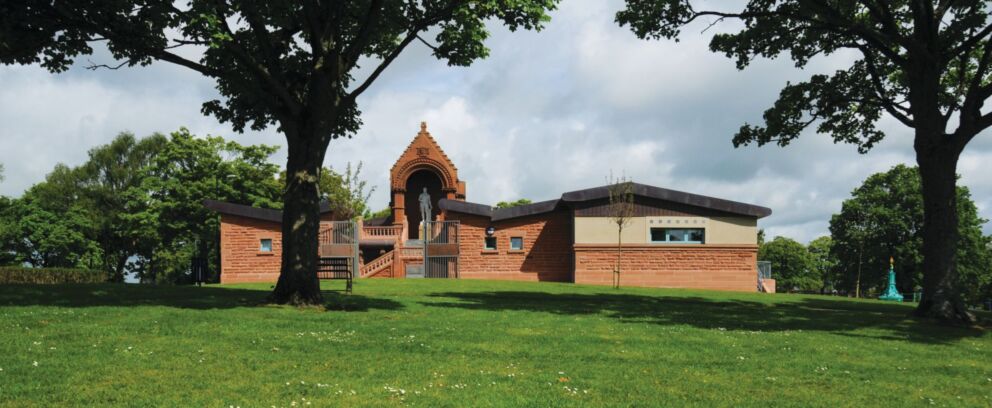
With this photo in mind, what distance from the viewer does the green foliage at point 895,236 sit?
5344cm

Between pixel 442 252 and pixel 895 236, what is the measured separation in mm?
38089

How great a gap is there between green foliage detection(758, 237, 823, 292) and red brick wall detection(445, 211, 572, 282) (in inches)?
2426

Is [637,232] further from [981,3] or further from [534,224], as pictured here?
[981,3]

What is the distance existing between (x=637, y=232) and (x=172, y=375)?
33755 mm

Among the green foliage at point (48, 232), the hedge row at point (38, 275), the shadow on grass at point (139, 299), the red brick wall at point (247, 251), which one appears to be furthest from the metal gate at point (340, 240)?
the green foliage at point (48, 232)

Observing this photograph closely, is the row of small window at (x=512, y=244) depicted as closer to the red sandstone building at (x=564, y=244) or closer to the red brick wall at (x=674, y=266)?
the red sandstone building at (x=564, y=244)

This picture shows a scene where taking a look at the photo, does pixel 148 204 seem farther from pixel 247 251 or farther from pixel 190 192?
pixel 247 251

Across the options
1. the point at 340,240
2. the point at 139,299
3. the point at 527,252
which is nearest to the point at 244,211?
the point at 340,240

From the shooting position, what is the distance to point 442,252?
135 ft

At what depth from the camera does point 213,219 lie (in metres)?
53.8

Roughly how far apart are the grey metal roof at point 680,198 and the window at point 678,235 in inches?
61.0

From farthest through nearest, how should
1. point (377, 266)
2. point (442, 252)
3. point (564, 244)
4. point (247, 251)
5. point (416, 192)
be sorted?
point (416, 192), point (442, 252), point (564, 244), point (377, 266), point (247, 251)

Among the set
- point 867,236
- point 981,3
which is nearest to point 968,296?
point 867,236

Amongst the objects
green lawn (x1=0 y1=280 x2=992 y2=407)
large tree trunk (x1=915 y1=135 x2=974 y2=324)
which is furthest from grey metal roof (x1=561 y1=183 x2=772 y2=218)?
green lawn (x1=0 y1=280 x2=992 y2=407)
